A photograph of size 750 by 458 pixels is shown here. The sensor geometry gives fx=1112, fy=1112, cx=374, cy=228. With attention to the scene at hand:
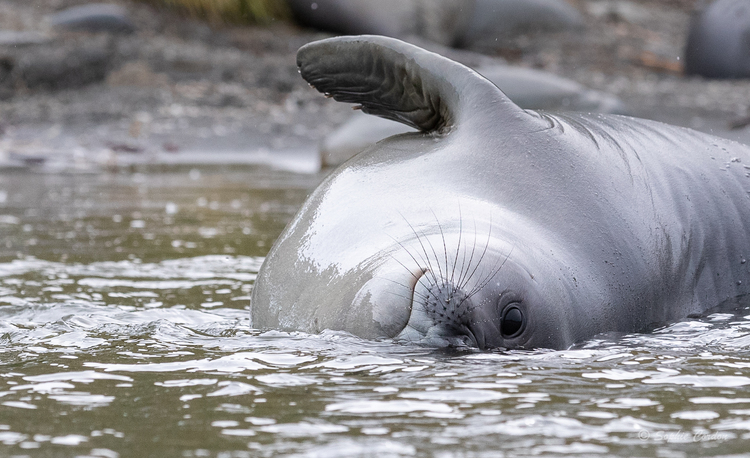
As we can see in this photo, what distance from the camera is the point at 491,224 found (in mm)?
3691

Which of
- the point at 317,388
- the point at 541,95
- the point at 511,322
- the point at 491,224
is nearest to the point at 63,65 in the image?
the point at 541,95

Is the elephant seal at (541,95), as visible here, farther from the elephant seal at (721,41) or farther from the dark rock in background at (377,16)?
the dark rock in background at (377,16)

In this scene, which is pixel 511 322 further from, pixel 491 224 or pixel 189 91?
pixel 189 91

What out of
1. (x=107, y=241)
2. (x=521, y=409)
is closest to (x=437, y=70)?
(x=521, y=409)

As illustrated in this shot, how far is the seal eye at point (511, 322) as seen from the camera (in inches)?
134

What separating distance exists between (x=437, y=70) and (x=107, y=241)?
2978 mm

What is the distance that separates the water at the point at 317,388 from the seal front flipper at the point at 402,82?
40.2 inches

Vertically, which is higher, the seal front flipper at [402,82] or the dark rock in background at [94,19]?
the dark rock in background at [94,19]

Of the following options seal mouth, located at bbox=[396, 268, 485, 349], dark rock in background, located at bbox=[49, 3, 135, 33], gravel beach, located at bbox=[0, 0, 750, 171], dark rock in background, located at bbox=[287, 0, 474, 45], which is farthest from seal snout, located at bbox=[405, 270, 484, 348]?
dark rock in background, located at bbox=[287, 0, 474, 45]

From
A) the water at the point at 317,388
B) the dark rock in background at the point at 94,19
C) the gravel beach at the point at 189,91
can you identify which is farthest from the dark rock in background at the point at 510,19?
the water at the point at 317,388

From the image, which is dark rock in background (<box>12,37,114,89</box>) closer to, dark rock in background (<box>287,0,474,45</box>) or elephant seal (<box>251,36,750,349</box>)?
dark rock in background (<box>287,0,474,45</box>)

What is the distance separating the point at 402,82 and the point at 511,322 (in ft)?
4.67

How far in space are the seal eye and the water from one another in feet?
0.25

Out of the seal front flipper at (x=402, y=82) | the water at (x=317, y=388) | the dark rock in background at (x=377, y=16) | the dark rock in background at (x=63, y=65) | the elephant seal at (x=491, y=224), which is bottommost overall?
the water at (x=317, y=388)
